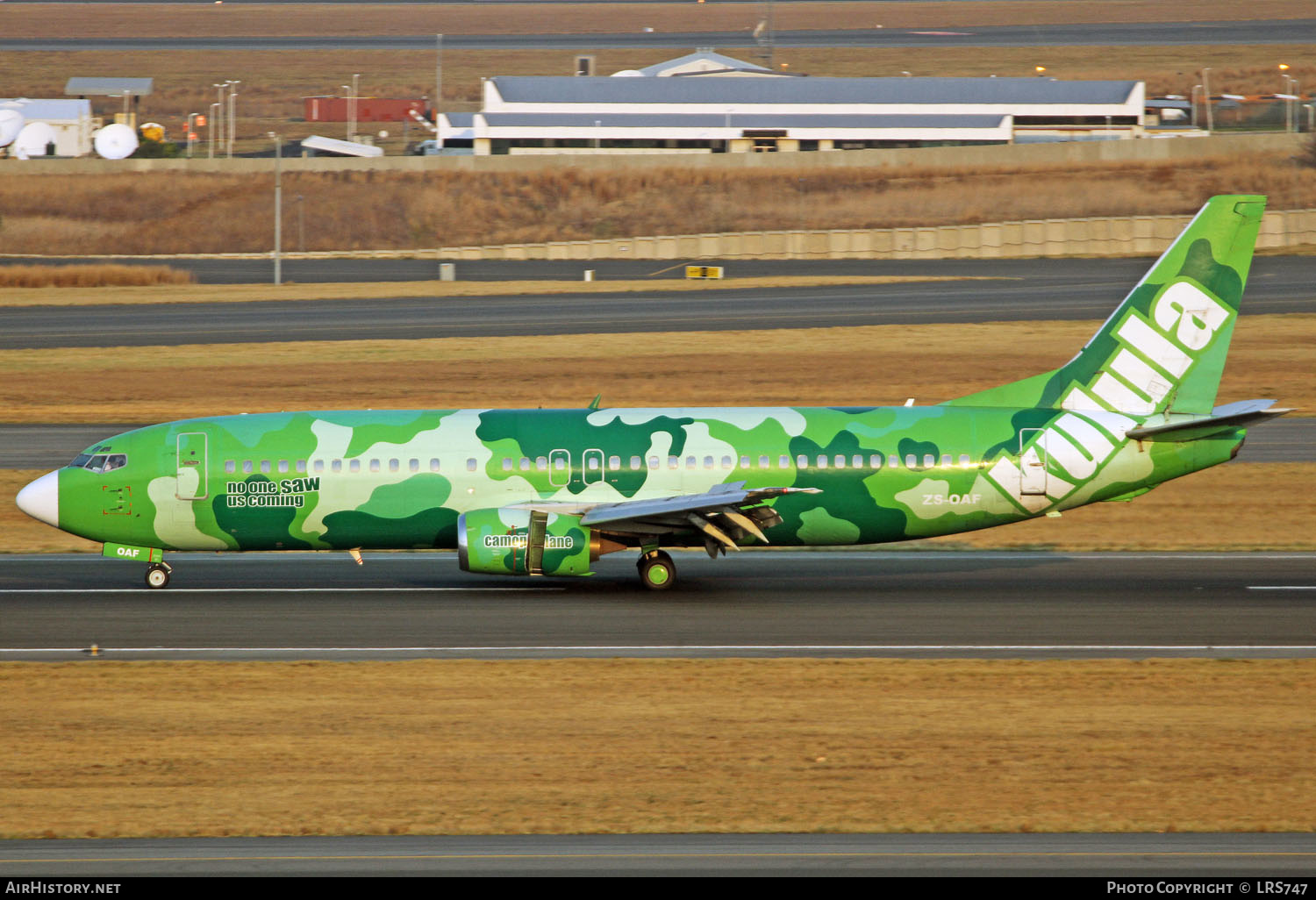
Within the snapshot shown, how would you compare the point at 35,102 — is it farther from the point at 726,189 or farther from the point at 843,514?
the point at 843,514

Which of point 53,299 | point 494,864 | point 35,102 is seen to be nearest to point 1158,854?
point 494,864

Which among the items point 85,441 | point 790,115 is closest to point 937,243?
point 790,115

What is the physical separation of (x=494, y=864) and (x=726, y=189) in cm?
11689

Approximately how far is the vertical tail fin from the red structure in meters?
151

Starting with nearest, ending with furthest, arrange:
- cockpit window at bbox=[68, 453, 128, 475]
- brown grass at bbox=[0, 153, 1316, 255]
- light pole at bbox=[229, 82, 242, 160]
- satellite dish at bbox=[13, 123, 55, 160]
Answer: cockpit window at bbox=[68, 453, 128, 475], brown grass at bbox=[0, 153, 1316, 255], light pole at bbox=[229, 82, 242, 160], satellite dish at bbox=[13, 123, 55, 160]

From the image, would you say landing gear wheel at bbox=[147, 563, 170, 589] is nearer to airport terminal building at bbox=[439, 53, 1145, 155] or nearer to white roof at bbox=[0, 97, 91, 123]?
airport terminal building at bbox=[439, 53, 1145, 155]

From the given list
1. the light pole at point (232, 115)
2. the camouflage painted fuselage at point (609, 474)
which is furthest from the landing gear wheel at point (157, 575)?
the light pole at point (232, 115)

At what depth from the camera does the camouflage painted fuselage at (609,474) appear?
103 ft

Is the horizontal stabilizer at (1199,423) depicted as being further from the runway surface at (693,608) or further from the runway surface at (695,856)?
the runway surface at (695,856)

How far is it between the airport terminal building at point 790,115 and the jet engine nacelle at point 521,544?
113581 mm

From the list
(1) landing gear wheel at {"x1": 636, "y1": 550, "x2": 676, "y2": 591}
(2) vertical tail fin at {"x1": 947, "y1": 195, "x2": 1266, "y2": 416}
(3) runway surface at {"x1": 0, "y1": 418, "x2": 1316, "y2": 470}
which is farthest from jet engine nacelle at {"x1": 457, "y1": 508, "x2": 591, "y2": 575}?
(3) runway surface at {"x1": 0, "y1": 418, "x2": 1316, "y2": 470}

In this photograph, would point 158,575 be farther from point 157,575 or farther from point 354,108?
point 354,108

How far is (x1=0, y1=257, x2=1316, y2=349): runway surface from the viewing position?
69000mm

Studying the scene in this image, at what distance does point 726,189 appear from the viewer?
129500 millimetres
